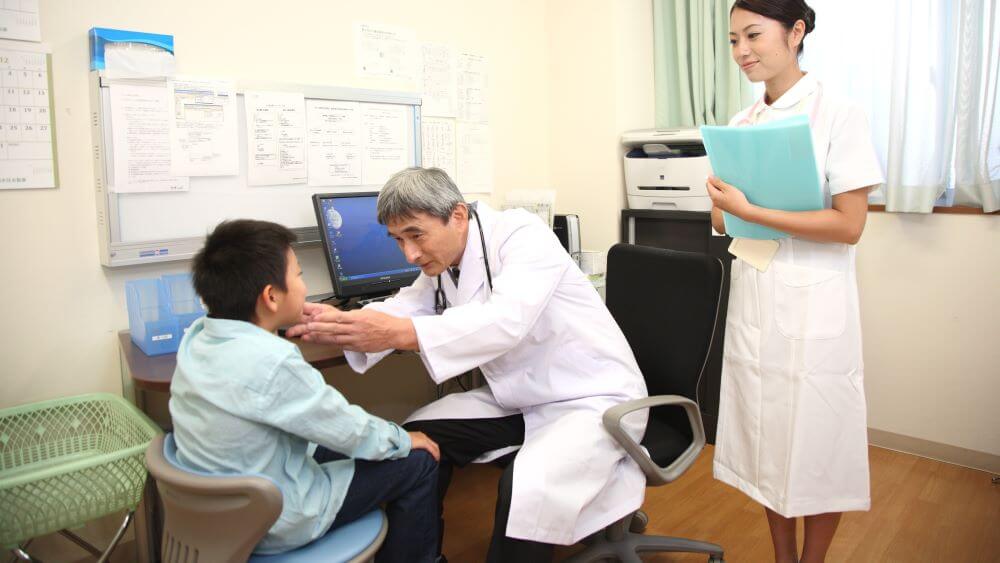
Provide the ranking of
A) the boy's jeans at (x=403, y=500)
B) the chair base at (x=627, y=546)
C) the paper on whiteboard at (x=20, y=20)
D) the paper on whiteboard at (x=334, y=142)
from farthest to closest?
the paper on whiteboard at (x=334, y=142) < the chair base at (x=627, y=546) < the paper on whiteboard at (x=20, y=20) < the boy's jeans at (x=403, y=500)

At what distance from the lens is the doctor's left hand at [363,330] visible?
1.38m

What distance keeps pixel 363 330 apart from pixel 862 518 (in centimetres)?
179

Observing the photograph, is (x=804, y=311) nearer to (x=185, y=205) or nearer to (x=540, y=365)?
(x=540, y=365)

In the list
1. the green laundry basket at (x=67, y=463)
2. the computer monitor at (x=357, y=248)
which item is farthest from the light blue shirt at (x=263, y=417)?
the computer monitor at (x=357, y=248)

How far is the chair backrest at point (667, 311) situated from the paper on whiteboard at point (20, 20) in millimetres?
1599

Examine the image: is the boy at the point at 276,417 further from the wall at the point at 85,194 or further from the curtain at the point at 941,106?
the curtain at the point at 941,106

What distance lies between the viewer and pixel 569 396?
5.08 ft

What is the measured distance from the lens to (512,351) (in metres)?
1.63

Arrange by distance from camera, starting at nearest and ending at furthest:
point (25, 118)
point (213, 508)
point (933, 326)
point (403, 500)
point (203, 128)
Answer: point (213, 508) → point (403, 500) → point (25, 118) → point (203, 128) → point (933, 326)

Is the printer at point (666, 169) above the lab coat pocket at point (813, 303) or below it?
above

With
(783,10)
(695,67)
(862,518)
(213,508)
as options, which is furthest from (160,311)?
(695,67)

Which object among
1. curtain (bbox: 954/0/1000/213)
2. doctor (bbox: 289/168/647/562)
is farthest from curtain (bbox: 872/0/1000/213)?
doctor (bbox: 289/168/647/562)

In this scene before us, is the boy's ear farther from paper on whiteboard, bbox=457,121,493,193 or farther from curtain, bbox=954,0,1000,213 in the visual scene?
curtain, bbox=954,0,1000,213

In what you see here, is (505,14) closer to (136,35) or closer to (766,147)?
(136,35)
